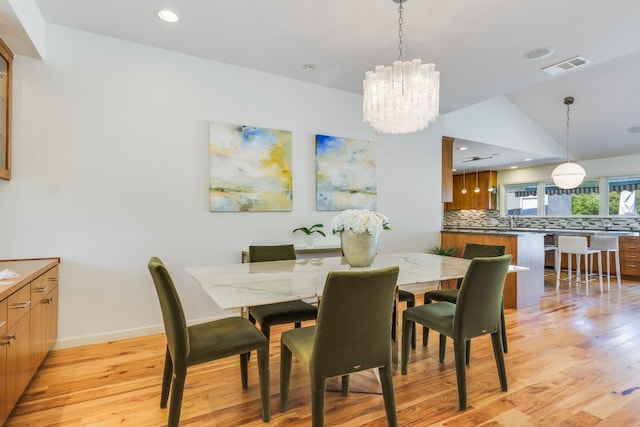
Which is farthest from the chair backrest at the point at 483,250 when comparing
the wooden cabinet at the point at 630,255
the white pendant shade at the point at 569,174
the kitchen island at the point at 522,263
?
the wooden cabinet at the point at 630,255

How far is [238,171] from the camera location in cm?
352

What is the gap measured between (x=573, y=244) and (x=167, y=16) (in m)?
6.09

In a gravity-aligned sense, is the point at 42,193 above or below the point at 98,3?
below

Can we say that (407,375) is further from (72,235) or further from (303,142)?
(72,235)

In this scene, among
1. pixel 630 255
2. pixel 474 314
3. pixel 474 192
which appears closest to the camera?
pixel 474 314

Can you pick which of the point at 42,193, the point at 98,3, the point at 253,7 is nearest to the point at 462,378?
the point at 253,7

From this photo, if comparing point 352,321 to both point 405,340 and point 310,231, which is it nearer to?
point 405,340

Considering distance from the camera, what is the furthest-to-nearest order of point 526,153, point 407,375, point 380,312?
point 526,153
point 407,375
point 380,312

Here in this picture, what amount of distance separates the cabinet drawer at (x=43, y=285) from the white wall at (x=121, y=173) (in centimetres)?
17

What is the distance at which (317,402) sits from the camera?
1.53 m

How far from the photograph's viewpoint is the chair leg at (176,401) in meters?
1.60

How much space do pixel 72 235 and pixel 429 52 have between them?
141 inches

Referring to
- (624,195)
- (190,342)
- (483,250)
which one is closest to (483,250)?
(483,250)

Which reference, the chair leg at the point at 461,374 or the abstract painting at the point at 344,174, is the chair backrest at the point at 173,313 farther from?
the abstract painting at the point at 344,174
